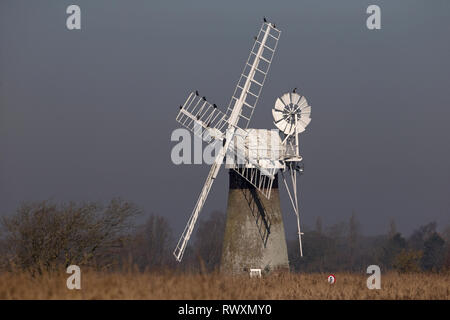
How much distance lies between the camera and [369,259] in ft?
264

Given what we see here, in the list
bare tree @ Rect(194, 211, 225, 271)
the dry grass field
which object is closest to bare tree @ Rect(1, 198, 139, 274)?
the dry grass field

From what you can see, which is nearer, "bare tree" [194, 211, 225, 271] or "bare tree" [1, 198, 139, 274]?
"bare tree" [1, 198, 139, 274]

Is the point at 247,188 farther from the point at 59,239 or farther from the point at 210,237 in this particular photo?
the point at 210,237

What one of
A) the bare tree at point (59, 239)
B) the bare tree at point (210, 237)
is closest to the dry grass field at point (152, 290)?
the bare tree at point (59, 239)

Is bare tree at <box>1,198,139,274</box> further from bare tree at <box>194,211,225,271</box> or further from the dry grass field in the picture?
bare tree at <box>194,211,225,271</box>

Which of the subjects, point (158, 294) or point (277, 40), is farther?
point (277, 40)

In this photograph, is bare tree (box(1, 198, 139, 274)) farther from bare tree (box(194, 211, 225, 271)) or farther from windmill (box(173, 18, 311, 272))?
bare tree (box(194, 211, 225, 271))

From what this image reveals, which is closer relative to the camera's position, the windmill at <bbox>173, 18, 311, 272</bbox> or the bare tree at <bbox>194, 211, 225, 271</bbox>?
the windmill at <bbox>173, 18, 311, 272</bbox>

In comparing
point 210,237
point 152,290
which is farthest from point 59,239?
point 210,237

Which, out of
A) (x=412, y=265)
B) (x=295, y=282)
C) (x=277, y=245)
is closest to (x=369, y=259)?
(x=412, y=265)

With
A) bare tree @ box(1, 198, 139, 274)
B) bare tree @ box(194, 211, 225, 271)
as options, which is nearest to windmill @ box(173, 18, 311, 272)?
bare tree @ box(1, 198, 139, 274)
